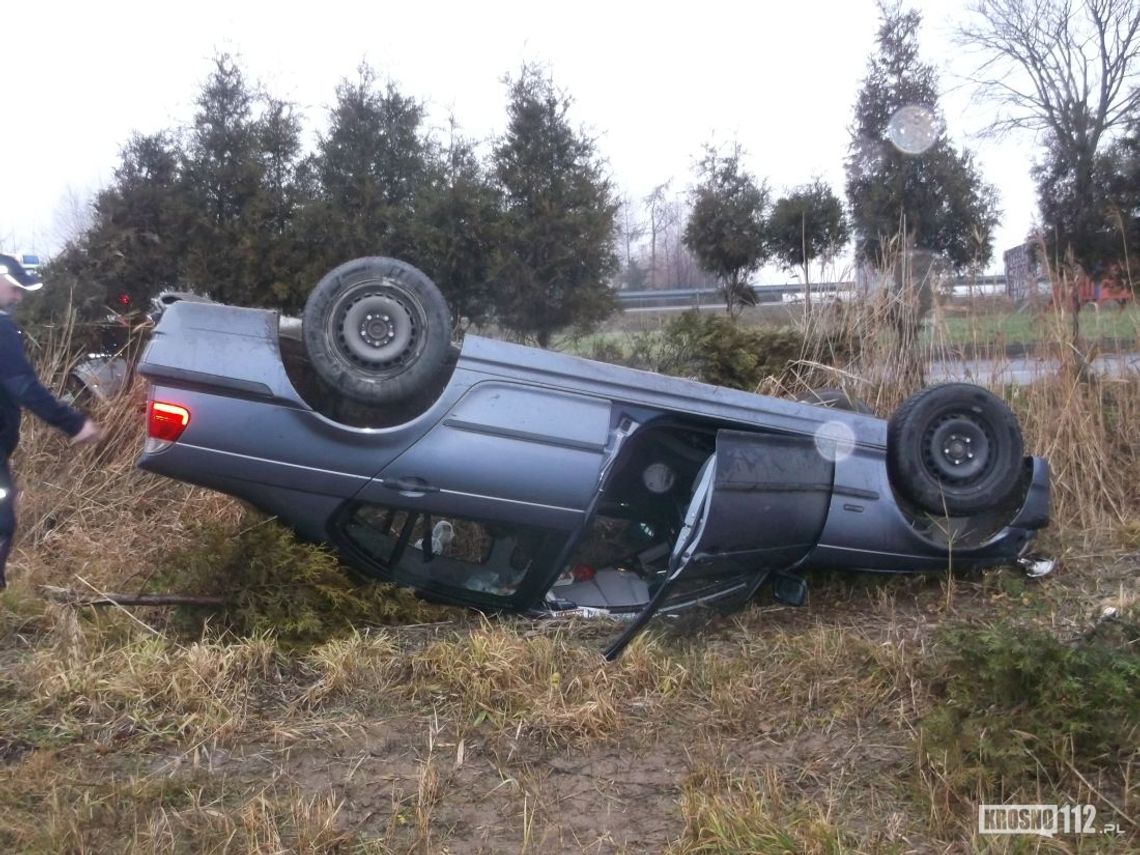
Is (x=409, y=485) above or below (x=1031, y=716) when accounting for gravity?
above

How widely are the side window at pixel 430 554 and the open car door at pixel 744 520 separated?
71 cm

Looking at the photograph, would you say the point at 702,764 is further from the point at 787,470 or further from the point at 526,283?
the point at 526,283

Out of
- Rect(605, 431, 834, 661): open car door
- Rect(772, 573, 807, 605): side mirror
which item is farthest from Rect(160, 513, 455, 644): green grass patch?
Rect(772, 573, 807, 605): side mirror

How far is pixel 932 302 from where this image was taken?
25.9ft

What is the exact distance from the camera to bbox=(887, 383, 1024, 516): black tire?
532cm

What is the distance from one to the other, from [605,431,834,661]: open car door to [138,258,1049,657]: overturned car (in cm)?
1

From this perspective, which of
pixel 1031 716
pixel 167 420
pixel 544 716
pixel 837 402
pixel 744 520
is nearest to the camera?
pixel 1031 716

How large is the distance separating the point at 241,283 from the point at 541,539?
7.36m

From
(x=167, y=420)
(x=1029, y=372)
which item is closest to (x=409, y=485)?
(x=167, y=420)

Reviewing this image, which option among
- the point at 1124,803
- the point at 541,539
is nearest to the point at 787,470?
the point at 541,539

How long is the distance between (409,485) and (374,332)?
717mm

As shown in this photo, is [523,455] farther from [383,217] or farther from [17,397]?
[383,217]

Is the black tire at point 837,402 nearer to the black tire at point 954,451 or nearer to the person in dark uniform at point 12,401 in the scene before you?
the black tire at point 954,451

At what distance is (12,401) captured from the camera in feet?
16.1
